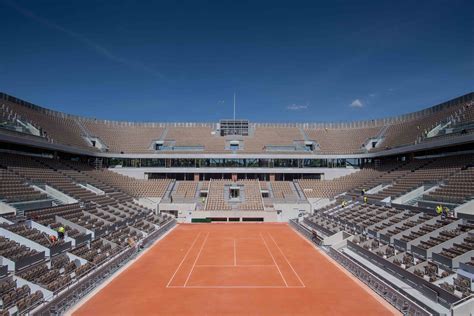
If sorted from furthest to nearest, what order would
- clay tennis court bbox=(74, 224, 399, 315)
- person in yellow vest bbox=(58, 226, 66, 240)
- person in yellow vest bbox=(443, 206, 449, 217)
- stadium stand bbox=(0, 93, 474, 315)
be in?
person in yellow vest bbox=(443, 206, 449, 217), person in yellow vest bbox=(58, 226, 66, 240), stadium stand bbox=(0, 93, 474, 315), clay tennis court bbox=(74, 224, 399, 315)

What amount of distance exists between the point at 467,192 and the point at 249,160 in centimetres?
3452

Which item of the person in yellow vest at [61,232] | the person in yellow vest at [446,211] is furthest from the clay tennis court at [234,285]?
the person in yellow vest at [446,211]

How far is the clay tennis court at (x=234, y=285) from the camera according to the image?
1631 cm

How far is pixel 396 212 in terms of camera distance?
106ft

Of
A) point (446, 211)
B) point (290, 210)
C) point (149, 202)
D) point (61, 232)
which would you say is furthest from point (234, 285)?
point (149, 202)

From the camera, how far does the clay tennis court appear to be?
16312 millimetres

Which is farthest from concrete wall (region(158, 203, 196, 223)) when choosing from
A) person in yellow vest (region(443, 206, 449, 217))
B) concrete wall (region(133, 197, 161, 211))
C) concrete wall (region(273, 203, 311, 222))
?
person in yellow vest (region(443, 206, 449, 217))

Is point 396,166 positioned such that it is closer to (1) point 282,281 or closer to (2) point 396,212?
(2) point 396,212

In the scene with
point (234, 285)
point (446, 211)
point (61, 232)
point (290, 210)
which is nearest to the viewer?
point (234, 285)

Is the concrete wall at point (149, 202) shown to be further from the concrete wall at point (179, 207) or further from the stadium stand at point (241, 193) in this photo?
the concrete wall at point (179, 207)

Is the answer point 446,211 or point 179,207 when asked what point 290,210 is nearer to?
point 179,207

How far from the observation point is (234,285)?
65.2ft

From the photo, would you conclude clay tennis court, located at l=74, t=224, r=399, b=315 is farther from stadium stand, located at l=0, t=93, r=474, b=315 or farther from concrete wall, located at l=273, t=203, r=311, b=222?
concrete wall, located at l=273, t=203, r=311, b=222

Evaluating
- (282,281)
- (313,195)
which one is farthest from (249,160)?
(282,281)
